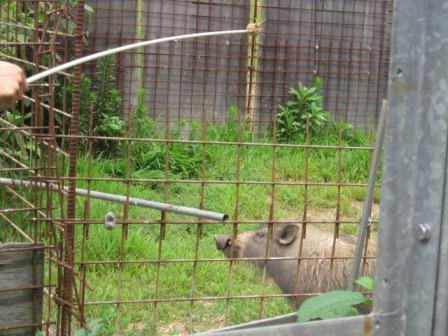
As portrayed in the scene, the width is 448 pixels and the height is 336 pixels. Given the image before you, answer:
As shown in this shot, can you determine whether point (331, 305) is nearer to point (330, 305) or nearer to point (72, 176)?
point (330, 305)

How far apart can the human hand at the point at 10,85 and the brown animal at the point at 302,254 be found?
2.80 metres

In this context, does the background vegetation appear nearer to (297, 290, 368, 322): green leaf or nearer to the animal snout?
the animal snout

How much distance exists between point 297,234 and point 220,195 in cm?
190

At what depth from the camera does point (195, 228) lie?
22.1 feet

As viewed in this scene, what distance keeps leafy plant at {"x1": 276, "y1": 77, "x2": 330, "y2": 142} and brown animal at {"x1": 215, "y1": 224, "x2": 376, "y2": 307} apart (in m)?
3.45

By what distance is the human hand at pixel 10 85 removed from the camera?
7.69 feet

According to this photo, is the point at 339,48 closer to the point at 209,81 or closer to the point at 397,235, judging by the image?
the point at 209,81

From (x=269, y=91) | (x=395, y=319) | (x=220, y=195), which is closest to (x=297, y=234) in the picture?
(x=220, y=195)

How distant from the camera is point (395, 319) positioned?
1.76 m

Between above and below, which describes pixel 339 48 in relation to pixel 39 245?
above

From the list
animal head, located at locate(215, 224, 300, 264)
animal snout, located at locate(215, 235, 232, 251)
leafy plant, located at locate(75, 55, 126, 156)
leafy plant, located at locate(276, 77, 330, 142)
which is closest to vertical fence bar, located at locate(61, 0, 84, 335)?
animal head, located at locate(215, 224, 300, 264)

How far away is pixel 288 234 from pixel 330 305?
3.10m

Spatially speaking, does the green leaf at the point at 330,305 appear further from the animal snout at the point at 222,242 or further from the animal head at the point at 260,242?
the animal snout at the point at 222,242

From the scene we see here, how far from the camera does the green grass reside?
5062 millimetres
